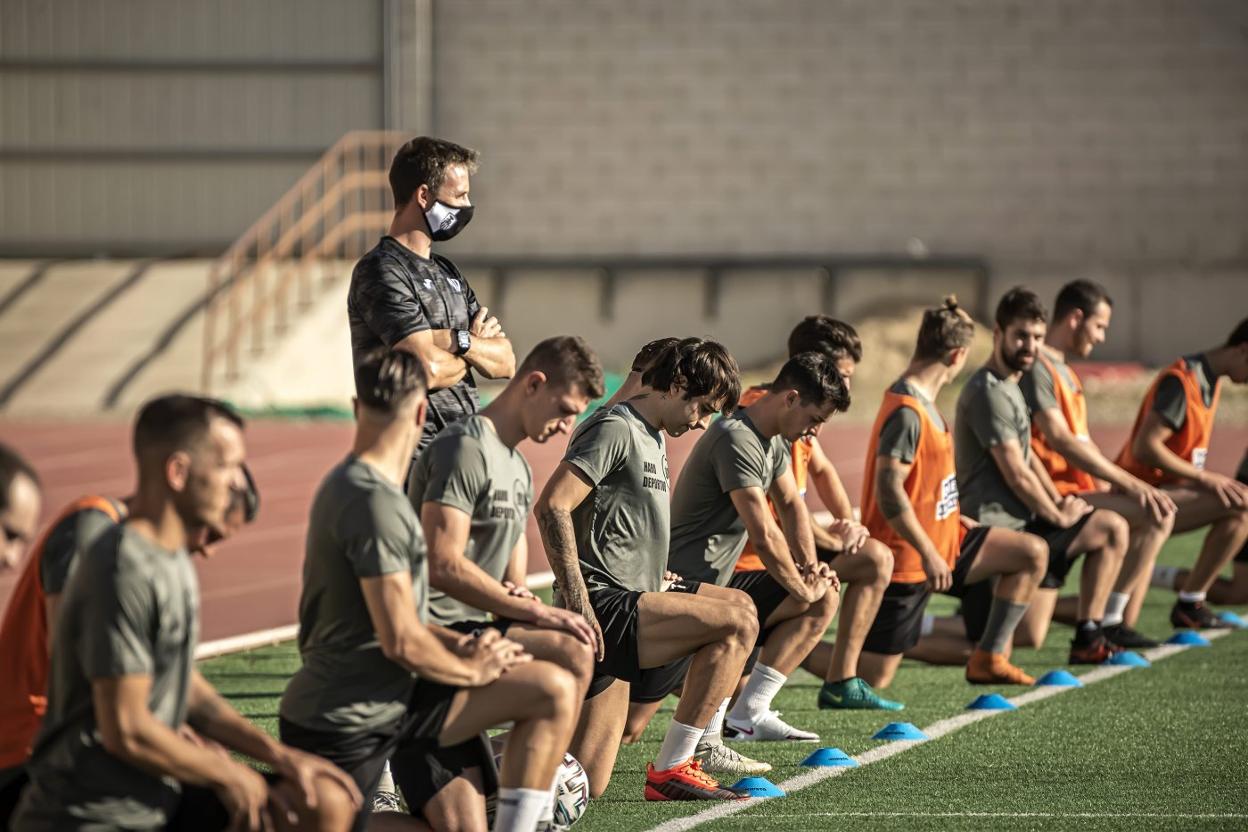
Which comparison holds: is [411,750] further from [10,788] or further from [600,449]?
[600,449]

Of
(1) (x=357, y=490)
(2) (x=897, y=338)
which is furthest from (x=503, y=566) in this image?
(2) (x=897, y=338)

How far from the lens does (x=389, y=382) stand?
479cm

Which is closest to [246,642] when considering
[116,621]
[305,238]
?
[116,621]

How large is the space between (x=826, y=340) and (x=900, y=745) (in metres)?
1.77

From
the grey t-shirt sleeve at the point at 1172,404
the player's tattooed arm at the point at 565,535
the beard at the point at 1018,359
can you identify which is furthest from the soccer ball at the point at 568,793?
the grey t-shirt sleeve at the point at 1172,404

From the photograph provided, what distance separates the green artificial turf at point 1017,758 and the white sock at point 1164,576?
1647mm

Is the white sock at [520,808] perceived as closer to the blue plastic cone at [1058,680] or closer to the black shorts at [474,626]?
the black shorts at [474,626]

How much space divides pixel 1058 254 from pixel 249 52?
13.6 metres

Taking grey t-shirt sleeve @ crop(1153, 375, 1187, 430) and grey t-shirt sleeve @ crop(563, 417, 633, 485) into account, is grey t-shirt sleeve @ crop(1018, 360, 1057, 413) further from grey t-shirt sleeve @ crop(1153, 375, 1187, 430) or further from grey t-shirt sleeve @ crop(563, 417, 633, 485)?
grey t-shirt sleeve @ crop(563, 417, 633, 485)

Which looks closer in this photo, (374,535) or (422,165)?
(374,535)

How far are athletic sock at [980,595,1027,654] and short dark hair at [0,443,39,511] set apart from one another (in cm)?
595

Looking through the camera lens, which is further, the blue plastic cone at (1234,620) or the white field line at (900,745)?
the blue plastic cone at (1234,620)

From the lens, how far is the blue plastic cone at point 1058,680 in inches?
356

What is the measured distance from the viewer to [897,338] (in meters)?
29.2
